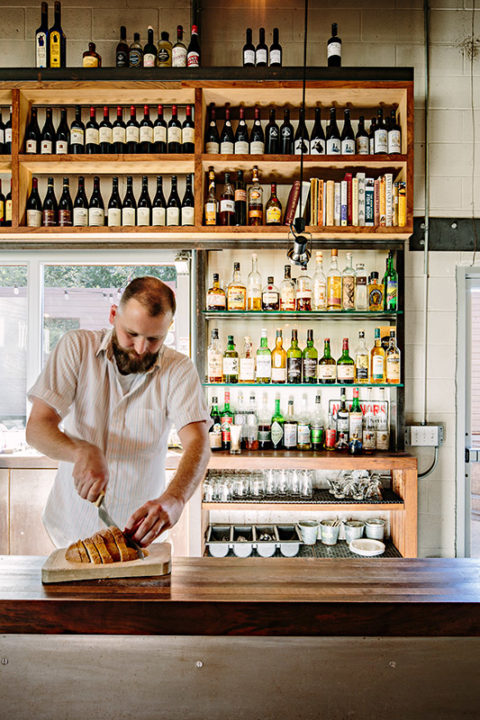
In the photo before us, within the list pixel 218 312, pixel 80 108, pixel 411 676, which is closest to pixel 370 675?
pixel 411 676

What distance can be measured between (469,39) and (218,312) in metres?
2.33

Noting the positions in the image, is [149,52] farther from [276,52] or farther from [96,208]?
[96,208]

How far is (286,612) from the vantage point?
124cm

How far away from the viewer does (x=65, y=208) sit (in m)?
3.29

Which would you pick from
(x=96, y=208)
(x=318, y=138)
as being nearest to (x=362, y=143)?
(x=318, y=138)

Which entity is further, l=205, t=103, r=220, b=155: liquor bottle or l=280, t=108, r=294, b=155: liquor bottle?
l=280, t=108, r=294, b=155: liquor bottle

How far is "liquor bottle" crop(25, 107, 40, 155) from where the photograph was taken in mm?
3029

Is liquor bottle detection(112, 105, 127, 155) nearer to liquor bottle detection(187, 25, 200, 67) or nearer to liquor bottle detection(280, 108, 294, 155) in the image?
liquor bottle detection(187, 25, 200, 67)

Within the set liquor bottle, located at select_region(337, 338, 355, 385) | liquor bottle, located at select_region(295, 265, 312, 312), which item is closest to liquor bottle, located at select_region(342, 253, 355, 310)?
liquor bottle, located at select_region(295, 265, 312, 312)

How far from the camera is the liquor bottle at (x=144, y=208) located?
3.02m

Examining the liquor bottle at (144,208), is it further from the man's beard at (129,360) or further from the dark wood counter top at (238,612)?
the dark wood counter top at (238,612)

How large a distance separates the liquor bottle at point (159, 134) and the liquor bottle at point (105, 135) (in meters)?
0.25

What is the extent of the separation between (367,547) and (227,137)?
241 centimetres

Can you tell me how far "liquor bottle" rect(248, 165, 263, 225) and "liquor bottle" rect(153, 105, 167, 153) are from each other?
1.75ft
